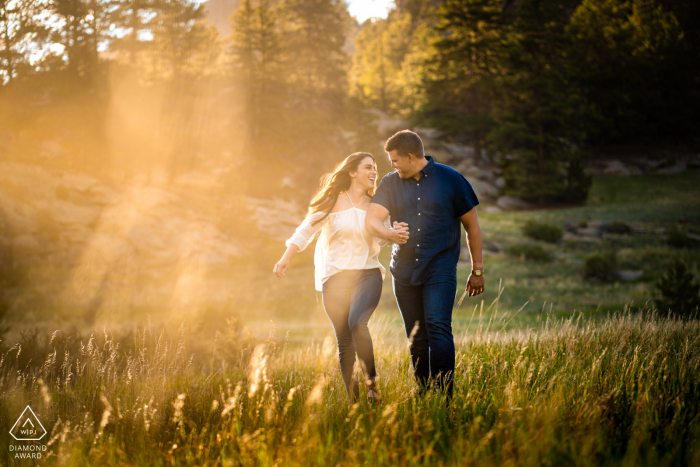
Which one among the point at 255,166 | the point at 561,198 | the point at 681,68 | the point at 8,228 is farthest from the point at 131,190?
the point at 681,68

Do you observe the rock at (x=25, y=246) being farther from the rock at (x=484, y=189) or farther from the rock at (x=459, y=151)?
the rock at (x=459, y=151)

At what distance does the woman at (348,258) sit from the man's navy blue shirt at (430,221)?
0.18 m

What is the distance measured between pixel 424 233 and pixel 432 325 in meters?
0.78

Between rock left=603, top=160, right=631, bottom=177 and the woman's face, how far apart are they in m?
50.9

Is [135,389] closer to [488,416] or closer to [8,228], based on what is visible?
[488,416]

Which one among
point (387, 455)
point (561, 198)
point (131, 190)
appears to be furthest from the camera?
point (561, 198)

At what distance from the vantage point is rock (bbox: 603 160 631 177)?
4566cm

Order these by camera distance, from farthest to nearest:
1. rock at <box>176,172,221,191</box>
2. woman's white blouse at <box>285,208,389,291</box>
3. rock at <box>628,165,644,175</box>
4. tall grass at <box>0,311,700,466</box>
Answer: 1. rock at <box>628,165,644,175</box>
2. rock at <box>176,172,221,191</box>
3. woman's white blouse at <box>285,208,389,291</box>
4. tall grass at <box>0,311,700,466</box>

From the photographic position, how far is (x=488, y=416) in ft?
9.50

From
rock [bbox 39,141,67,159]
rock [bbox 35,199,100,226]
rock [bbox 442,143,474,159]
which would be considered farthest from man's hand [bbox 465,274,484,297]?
rock [bbox 442,143,474,159]

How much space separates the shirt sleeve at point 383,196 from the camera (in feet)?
12.6

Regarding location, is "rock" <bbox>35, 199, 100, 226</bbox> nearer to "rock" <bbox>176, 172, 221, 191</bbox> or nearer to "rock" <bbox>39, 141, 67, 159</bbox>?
"rock" <bbox>39, 141, 67, 159</bbox>

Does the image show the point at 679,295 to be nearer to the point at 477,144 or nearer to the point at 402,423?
the point at 402,423

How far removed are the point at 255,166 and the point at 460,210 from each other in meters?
→ 27.3
